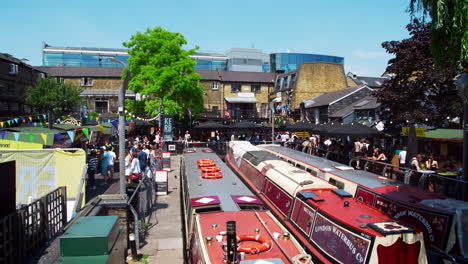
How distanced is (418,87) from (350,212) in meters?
11.9

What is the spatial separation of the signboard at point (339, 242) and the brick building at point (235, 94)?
34842mm

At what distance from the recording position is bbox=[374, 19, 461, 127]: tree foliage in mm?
16047

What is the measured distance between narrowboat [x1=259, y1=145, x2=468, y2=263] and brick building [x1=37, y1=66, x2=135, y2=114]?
34.5 metres

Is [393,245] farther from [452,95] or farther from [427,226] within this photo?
[452,95]

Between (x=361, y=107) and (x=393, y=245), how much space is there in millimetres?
24345

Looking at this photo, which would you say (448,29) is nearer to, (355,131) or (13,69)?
(355,131)

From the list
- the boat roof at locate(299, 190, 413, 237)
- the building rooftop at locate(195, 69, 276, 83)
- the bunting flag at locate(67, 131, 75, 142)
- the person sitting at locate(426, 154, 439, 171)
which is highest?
the building rooftop at locate(195, 69, 276, 83)

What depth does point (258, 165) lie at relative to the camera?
13.2 metres

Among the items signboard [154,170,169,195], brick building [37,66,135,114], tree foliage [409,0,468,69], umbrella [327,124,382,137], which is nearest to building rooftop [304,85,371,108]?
umbrella [327,124,382,137]

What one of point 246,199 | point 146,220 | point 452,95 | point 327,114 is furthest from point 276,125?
point 246,199

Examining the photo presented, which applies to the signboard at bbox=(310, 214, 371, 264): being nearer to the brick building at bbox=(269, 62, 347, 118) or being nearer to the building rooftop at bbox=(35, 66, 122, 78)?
the brick building at bbox=(269, 62, 347, 118)

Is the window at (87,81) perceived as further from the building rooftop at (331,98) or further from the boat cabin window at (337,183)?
the boat cabin window at (337,183)

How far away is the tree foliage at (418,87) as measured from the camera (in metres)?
Answer: 16.0

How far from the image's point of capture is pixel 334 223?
22.5 feet
